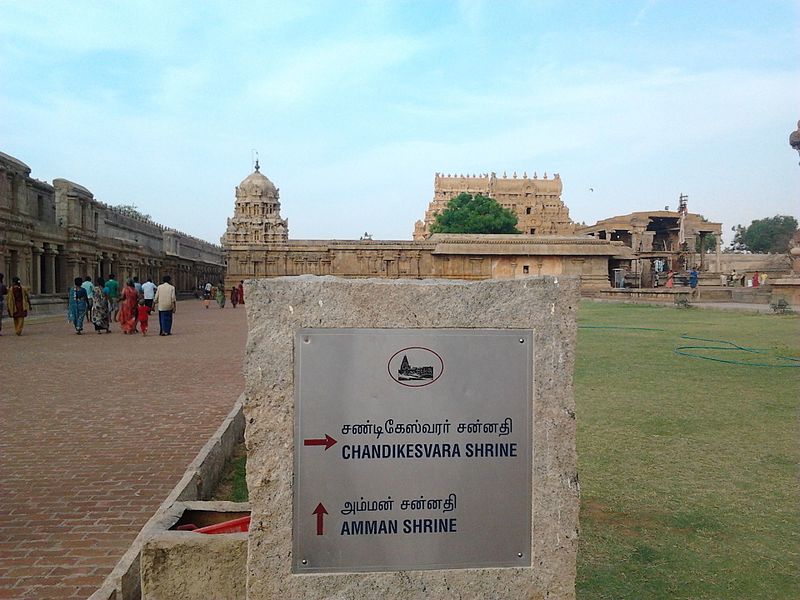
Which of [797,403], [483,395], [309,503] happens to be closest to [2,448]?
[309,503]

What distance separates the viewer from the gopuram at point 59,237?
22.3 metres

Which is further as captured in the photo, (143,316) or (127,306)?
(127,306)

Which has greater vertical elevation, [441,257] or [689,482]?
[441,257]

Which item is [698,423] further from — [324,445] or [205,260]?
[205,260]

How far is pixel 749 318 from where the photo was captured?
20.2 meters

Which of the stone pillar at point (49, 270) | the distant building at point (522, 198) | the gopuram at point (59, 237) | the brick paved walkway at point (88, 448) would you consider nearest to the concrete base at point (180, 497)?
the brick paved walkway at point (88, 448)

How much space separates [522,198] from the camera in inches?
2894

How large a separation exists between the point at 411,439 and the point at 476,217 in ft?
199

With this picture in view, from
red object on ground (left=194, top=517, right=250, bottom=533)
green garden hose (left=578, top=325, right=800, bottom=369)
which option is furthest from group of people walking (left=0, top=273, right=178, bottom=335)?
red object on ground (left=194, top=517, right=250, bottom=533)

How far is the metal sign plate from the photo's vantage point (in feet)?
7.98

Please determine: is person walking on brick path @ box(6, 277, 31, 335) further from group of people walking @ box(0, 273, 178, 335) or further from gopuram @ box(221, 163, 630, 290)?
gopuram @ box(221, 163, 630, 290)

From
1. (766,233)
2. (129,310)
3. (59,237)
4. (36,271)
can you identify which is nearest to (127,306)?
(129,310)

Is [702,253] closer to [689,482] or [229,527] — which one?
[689,482]

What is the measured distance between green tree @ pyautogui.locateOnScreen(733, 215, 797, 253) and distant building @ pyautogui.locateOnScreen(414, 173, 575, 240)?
38425mm
